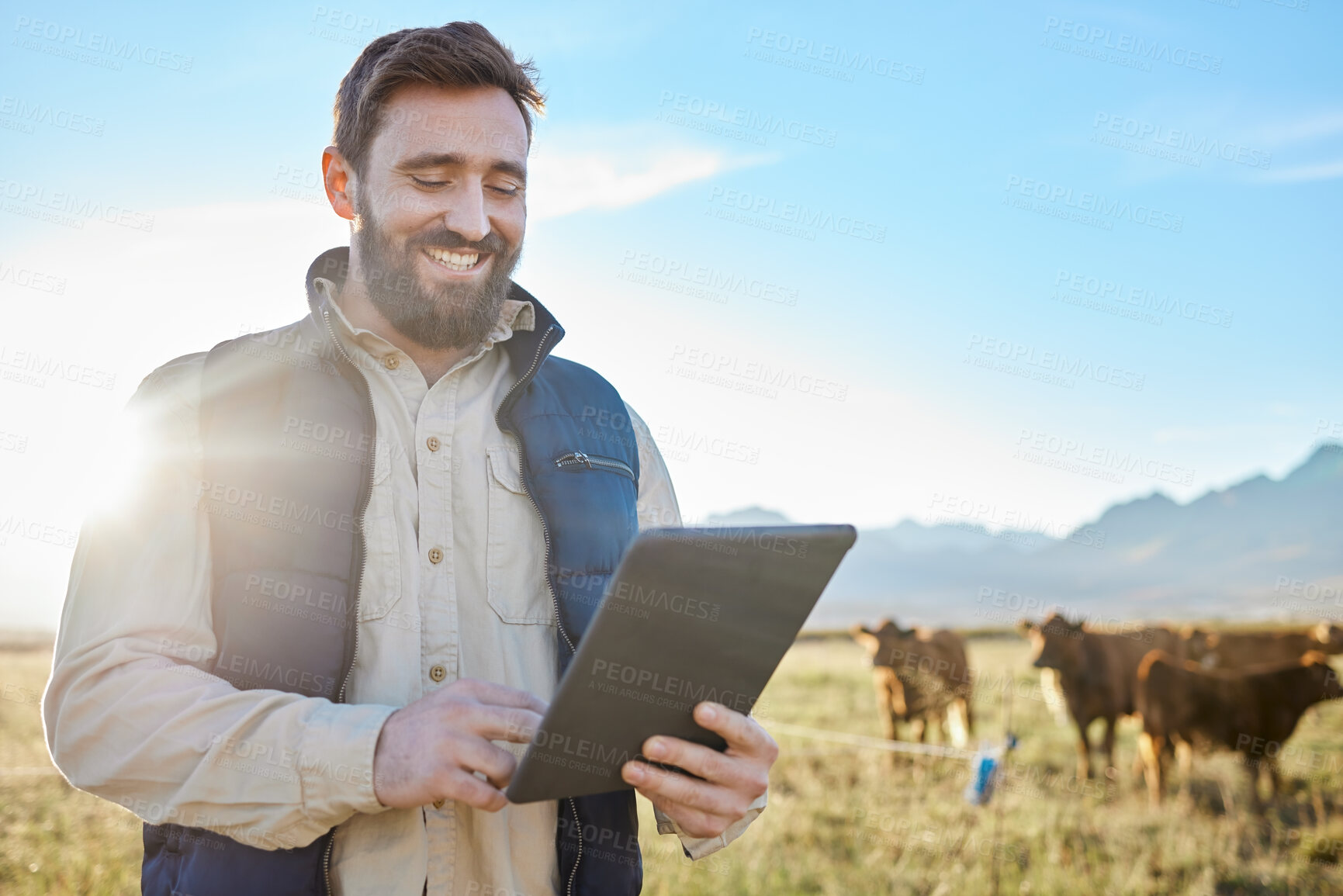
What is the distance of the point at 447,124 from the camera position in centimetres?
236

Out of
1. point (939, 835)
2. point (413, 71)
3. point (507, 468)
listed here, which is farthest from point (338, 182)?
point (939, 835)

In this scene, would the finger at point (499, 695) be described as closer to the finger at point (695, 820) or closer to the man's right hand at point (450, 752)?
the man's right hand at point (450, 752)

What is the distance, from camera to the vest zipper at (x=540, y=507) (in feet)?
6.68

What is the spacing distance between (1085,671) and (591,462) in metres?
9.80

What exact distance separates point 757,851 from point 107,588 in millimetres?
6085

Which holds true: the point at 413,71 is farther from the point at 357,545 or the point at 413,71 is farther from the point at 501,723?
the point at 501,723

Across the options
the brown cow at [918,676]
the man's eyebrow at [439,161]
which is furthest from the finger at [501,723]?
the brown cow at [918,676]

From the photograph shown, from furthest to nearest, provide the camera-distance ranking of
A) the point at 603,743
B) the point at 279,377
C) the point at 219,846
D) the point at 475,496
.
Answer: the point at 475,496 → the point at 279,377 → the point at 219,846 → the point at 603,743

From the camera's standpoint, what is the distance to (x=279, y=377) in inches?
82.4

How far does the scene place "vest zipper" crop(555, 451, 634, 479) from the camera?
227 centimetres

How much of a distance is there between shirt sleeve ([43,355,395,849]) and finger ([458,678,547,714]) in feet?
0.57

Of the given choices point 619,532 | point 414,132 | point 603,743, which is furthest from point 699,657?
point 414,132

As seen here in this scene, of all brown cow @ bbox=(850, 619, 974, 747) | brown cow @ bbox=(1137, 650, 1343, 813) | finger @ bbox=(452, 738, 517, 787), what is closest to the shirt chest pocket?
→ finger @ bbox=(452, 738, 517, 787)

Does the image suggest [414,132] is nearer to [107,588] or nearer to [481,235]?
[481,235]
